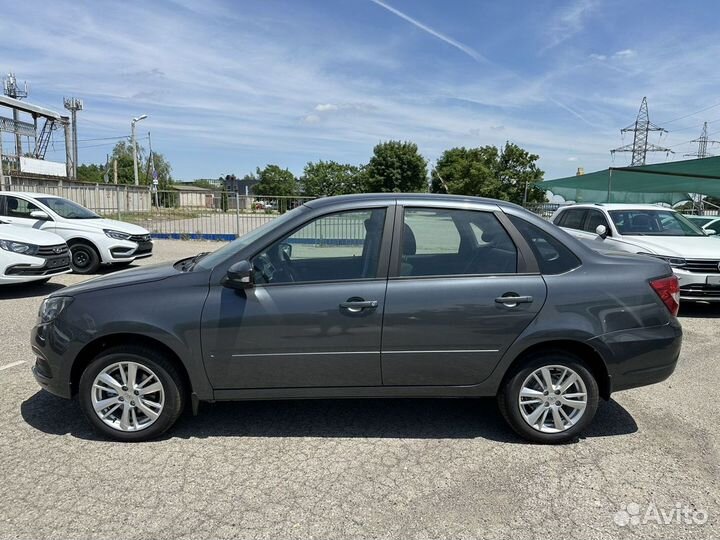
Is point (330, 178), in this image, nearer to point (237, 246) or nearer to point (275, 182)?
point (275, 182)

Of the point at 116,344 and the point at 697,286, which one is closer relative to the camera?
the point at 116,344

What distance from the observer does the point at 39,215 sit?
30.4 feet

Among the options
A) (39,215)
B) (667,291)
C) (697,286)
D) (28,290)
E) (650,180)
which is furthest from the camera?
(650,180)

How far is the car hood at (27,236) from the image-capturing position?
731cm

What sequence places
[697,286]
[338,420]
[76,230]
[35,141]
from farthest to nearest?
1. [35,141]
2. [76,230]
3. [697,286]
4. [338,420]

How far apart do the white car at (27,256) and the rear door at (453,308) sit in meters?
6.64

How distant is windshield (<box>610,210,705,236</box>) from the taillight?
17.5 ft

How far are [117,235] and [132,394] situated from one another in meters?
7.56

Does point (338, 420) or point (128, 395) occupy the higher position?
point (128, 395)

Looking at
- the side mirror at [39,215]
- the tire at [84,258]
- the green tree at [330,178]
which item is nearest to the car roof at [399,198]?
the tire at [84,258]

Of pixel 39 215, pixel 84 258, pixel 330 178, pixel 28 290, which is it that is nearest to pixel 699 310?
pixel 28 290

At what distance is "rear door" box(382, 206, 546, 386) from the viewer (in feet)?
10.2

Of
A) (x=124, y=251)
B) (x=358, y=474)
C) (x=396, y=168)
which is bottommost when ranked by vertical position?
(x=358, y=474)

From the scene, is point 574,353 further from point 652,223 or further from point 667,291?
point 652,223
